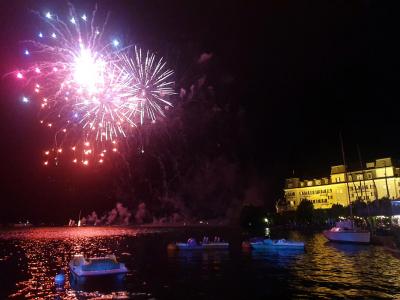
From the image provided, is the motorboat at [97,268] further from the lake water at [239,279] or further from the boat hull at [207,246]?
the boat hull at [207,246]

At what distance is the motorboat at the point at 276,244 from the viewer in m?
80.2

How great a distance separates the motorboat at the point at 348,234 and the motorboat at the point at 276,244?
44.9ft

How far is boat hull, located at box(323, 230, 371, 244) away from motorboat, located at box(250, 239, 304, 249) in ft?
44.6

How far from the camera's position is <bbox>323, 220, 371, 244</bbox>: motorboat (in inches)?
3309

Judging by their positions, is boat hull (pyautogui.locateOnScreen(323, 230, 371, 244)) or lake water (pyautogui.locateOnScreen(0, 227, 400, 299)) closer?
lake water (pyautogui.locateOnScreen(0, 227, 400, 299))

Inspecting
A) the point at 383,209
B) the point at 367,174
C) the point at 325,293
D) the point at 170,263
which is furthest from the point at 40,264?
the point at 367,174

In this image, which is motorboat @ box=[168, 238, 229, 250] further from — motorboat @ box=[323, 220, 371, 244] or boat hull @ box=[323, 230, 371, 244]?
motorboat @ box=[323, 220, 371, 244]

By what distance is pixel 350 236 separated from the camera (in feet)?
289

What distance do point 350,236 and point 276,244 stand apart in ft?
55.1

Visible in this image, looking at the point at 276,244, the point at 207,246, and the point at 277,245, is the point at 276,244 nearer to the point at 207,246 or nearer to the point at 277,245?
the point at 277,245

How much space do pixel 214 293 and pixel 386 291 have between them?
52.5 ft

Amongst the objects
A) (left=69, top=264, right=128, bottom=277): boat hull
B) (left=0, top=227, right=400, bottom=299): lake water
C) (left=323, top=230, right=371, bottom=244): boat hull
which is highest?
(left=323, top=230, right=371, bottom=244): boat hull

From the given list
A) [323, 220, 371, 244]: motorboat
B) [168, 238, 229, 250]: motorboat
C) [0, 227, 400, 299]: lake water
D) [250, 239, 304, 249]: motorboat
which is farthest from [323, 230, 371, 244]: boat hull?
[168, 238, 229, 250]: motorboat

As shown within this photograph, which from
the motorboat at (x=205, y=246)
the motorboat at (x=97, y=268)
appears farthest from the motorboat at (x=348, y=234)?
the motorboat at (x=97, y=268)
